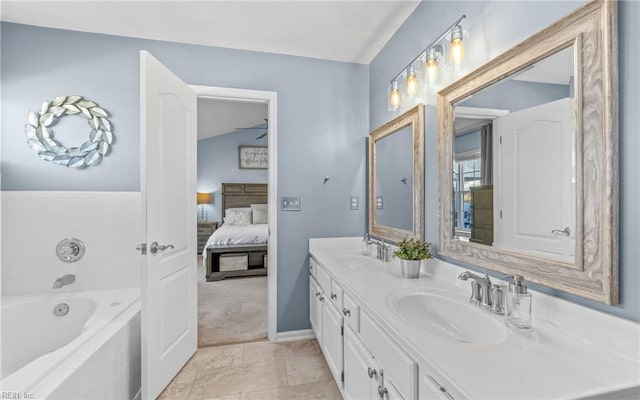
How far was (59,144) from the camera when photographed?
2.09m

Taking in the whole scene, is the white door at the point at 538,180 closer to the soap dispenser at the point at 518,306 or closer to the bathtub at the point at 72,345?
the soap dispenser at the point at 518,306

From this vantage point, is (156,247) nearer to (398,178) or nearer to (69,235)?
(69,235)

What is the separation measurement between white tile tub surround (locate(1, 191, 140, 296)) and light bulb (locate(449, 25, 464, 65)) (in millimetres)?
2383

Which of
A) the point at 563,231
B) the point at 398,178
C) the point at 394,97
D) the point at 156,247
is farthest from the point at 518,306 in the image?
the point at 156,247

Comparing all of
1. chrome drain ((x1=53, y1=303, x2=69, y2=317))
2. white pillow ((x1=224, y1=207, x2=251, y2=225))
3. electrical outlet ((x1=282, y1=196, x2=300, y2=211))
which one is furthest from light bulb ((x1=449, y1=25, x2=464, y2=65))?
white pillow ((x1=224, y1=207, x2=251, y2=225))

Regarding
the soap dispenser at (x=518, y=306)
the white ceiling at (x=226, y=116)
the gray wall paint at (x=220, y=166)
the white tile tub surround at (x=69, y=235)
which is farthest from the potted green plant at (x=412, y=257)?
the gray wall paint at (x=220, y=166)

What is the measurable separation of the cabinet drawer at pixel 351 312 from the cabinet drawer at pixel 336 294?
0.05 metres

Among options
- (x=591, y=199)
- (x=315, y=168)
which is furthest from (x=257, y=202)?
(x=591, y=199)

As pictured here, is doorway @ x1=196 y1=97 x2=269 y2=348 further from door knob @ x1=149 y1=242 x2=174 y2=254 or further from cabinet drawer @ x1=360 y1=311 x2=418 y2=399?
cabinet drawer @ x1=360 y1=311 x2=418 y2=399

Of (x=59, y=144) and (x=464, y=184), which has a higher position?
(x=59, y=144)

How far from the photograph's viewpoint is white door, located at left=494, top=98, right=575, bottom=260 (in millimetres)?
947

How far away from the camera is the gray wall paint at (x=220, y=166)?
20.3 feet

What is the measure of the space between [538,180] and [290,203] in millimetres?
1787

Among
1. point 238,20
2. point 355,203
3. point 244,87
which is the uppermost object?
point 238,20
